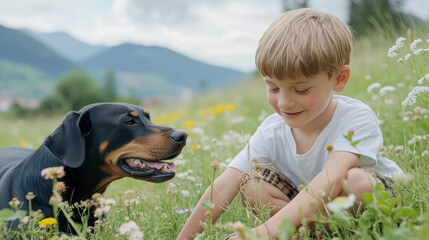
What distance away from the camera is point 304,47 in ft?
6.43

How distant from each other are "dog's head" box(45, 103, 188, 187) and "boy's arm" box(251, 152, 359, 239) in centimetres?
99

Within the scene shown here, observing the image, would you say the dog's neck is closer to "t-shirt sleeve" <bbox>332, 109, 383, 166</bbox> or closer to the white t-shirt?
the white t-shirt

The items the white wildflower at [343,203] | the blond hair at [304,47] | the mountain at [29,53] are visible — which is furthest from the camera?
the mountain at [29,53]

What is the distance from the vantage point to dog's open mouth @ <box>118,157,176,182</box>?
105 inches

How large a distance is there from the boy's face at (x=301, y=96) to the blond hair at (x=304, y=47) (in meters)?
0.03

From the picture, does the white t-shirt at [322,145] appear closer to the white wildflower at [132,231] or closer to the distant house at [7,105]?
the white wildflower at [132,231]

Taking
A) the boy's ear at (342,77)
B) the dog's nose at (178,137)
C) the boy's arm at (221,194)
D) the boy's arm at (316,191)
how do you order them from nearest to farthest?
1. the boy's arm at (316,191)
2. the boy's ear at (342,77)
3. the boy's arm at (221,194)
4. the dog's nose at (178,137)

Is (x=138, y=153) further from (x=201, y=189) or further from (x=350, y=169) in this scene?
(x=350, y=169)

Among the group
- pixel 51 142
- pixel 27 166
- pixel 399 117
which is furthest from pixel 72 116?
pixel 399 117

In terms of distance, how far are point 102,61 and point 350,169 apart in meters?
149

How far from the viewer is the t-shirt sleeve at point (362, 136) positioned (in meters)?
2.00

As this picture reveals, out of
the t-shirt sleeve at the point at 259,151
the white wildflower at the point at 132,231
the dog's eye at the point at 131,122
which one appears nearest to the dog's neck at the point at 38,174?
the dog's eye at the point at 131,122

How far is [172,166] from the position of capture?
9.16 ft

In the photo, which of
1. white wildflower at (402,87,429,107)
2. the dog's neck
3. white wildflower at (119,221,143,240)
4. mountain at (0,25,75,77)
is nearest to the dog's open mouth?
the dog's neck
